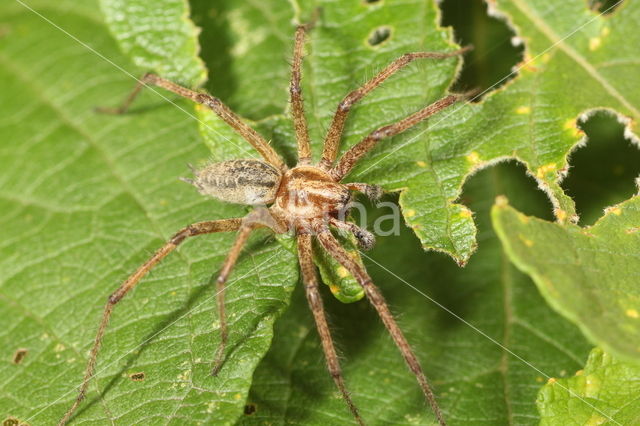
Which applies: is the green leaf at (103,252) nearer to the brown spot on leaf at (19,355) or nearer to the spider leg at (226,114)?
the brown spot on leaf at (19,355)

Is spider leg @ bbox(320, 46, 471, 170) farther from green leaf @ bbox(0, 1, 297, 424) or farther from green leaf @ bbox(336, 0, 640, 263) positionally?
green leaf @ bbox(0, 1, 297, 424)

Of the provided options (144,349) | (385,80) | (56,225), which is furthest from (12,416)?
(385,80)

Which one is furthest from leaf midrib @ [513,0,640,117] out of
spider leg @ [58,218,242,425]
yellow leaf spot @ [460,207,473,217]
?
spider leg @ [58,218,242,425]

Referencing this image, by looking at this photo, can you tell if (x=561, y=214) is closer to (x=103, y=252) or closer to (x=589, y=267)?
(x=589, y=267)

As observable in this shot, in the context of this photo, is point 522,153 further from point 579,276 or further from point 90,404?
point 90,404

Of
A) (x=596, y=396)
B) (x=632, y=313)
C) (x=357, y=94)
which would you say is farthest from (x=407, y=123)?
(x=596, y=396)

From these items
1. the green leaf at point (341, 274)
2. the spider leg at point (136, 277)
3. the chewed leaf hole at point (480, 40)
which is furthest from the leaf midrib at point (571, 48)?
the spider leg at point (136, 277)
